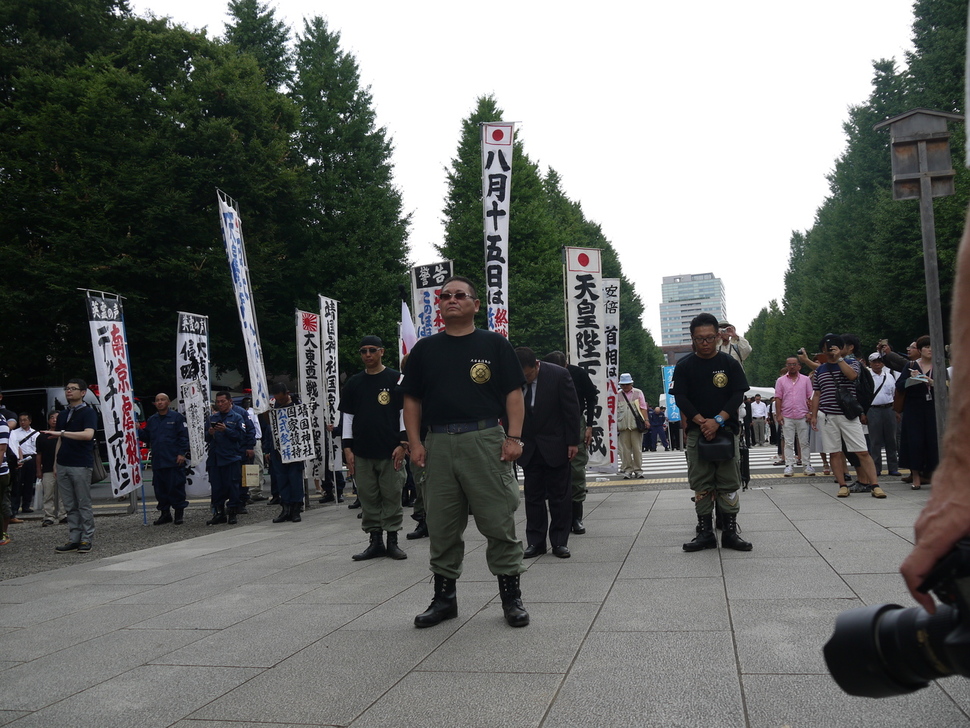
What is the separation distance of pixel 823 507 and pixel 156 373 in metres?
21.0

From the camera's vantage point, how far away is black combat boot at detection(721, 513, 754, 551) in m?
6.36

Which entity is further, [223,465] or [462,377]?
[223,465]

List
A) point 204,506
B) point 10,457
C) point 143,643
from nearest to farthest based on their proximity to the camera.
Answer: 1. point 143,643
2. point 10,457
3. point 204,506

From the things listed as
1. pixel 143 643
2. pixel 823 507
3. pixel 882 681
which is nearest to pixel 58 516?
pixel 143 643

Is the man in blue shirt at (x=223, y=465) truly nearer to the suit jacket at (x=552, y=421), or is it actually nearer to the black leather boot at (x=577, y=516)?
the black leather boot at (x=577, y=516)

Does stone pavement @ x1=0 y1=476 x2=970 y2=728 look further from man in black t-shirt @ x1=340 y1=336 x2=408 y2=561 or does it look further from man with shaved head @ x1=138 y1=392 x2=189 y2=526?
man with shaved head @ x1=138 y1=392 x2=189 y2=526

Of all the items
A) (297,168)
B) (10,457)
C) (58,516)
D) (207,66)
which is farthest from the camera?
(297,168)

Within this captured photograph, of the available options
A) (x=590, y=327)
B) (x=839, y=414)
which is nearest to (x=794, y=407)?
(x=839, y=414)

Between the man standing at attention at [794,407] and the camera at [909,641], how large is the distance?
11563mm

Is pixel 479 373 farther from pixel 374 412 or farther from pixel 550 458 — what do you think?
pixel 374 412

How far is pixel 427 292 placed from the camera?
1222cm

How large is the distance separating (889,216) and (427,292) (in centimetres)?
2544

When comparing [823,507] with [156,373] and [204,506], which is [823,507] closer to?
[204,506]

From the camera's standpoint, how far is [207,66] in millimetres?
26406
